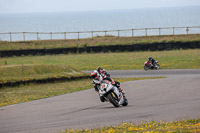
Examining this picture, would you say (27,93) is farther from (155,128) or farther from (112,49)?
(112,49)

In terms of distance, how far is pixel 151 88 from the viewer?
61.6 ft

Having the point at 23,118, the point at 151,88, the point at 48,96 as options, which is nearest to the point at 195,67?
the point at 151,88

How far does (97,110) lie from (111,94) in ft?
2.71

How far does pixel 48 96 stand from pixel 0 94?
3198 mm

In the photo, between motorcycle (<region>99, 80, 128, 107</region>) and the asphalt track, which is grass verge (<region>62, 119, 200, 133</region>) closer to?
the asphalt track

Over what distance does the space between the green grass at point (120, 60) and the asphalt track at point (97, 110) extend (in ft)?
48.1

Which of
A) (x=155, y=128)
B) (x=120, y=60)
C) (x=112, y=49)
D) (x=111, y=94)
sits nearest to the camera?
(x=155, y=128)

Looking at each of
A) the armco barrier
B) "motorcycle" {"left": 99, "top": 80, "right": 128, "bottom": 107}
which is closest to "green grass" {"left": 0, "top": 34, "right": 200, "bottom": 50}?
the armco barrier

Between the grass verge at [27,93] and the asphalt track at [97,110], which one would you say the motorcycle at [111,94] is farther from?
the grass verge at [27,93]

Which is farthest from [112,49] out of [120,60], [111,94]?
[111,94]

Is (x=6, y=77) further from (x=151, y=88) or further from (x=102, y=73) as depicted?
(x=102, y=73)

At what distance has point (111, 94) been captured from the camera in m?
13.8

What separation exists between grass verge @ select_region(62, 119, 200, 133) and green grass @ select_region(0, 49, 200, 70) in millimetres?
22045

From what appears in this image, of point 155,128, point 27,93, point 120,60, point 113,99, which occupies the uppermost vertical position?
point 120,60
